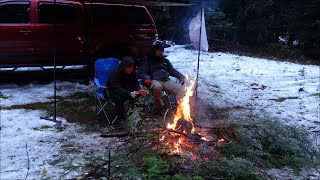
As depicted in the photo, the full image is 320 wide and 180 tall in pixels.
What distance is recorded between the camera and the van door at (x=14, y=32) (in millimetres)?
8109

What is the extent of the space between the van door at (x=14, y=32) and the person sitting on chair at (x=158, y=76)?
3.00m

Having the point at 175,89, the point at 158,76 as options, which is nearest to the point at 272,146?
the point at 175,89

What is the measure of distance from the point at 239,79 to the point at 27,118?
6.20m

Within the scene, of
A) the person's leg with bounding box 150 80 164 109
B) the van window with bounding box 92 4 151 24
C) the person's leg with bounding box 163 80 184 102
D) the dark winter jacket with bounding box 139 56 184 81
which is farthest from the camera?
the van window with bounding box 92 4 151 24

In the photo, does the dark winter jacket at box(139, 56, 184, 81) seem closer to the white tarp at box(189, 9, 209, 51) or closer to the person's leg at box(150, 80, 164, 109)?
the person's leg at box(150, 80, 164, 109)

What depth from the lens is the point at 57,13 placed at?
8.74 m

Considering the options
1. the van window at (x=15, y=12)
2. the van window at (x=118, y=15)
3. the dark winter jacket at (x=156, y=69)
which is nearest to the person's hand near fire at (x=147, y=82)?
the dark winter jacket at (x=156, y=69)

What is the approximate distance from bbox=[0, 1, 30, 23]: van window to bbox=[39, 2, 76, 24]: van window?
30 cm

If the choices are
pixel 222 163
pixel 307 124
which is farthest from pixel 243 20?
pixel 222 163

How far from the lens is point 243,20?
59.1ft

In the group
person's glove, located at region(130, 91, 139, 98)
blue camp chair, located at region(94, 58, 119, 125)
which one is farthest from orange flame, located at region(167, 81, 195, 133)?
blue camp chair, located at region(94, 58, 119, 125)

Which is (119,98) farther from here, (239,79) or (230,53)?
(230,53)

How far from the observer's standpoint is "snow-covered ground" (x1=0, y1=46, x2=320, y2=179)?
4.78 m

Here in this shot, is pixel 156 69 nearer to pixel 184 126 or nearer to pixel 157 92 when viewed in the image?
pixel 157 92
